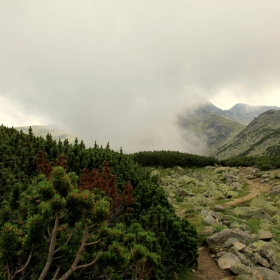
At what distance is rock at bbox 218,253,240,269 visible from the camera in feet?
21.6

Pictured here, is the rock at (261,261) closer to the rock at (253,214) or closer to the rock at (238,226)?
the rock at (238,226)

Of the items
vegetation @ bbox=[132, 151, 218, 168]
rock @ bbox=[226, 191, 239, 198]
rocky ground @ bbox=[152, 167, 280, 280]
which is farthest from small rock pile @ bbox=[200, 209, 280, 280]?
vegetation @ bbox=[132, 151, 218, 168]

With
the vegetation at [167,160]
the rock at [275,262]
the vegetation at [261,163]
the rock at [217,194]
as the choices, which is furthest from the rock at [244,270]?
the vegetation at [167,160]

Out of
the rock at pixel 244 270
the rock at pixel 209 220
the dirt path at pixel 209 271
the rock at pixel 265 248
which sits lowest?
the dirt path at pixel 209 271

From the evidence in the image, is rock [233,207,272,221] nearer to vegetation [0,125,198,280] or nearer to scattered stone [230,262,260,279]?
scattered stone [230,262,260,279]

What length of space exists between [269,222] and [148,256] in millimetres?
10450

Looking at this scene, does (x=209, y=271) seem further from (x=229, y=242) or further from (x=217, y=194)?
(x=217, y=194)

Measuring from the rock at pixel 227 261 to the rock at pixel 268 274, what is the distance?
63cm

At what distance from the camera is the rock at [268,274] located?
605cm

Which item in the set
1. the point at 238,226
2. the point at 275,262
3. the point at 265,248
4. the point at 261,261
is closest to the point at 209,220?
the point at 238,226

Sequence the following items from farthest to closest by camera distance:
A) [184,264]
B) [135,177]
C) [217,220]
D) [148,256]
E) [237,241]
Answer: [217,220], [135,177], [237,241], [184,264], [148,256]

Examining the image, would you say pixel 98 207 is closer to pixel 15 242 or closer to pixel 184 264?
pixel 15 242

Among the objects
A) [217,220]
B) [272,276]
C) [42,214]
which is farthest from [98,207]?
[217,220]

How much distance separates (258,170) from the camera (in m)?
28.5
